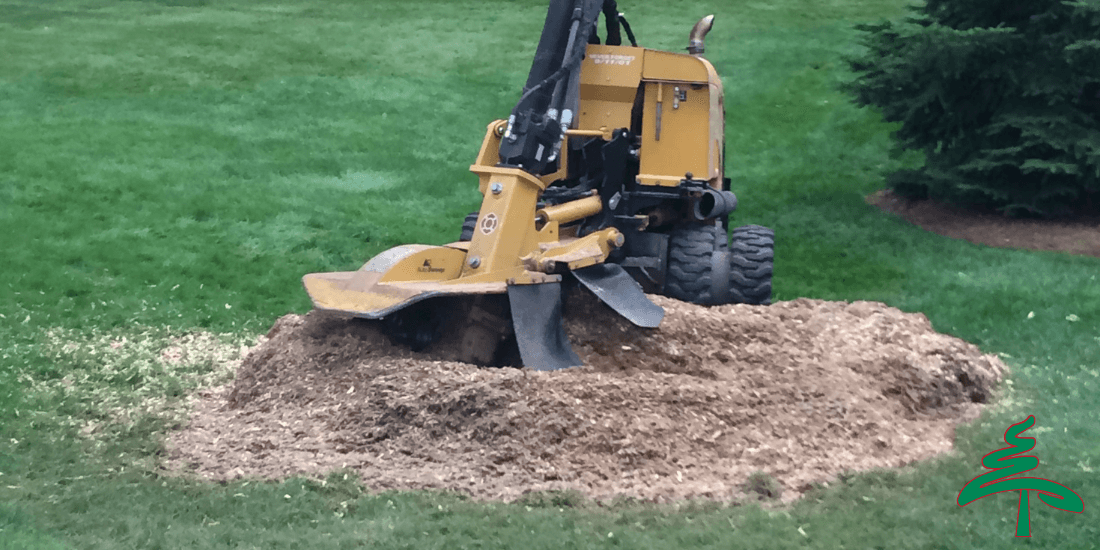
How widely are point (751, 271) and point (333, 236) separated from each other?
4.96 metres

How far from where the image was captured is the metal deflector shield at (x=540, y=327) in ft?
22.2

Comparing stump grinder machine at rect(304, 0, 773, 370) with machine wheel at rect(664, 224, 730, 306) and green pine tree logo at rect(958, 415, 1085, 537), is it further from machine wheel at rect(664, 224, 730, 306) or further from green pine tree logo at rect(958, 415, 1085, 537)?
green pine tree logo at rect(958, 415, 1085, 537)

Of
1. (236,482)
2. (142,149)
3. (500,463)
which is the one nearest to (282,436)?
(236,482)

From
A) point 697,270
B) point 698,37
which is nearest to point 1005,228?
point 698,37

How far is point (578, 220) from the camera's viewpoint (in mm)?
8516

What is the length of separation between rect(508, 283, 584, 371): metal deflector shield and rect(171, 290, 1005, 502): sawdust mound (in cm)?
20

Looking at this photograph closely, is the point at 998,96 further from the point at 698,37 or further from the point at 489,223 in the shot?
the point at 489,223

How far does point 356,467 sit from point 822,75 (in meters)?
14.3

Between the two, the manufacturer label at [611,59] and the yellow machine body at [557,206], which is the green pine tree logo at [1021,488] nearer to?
the yellow machine body at [557,206]

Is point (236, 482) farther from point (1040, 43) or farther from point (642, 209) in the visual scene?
point (1040, 43)

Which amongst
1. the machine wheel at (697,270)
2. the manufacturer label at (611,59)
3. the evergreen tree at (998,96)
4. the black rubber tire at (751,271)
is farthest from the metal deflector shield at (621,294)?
the evergreen tree at (998,96)

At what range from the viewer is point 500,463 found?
232 inches

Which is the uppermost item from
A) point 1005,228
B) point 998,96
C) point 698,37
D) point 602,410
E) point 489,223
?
point 698,37

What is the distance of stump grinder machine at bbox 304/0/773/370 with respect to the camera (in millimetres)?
6949
